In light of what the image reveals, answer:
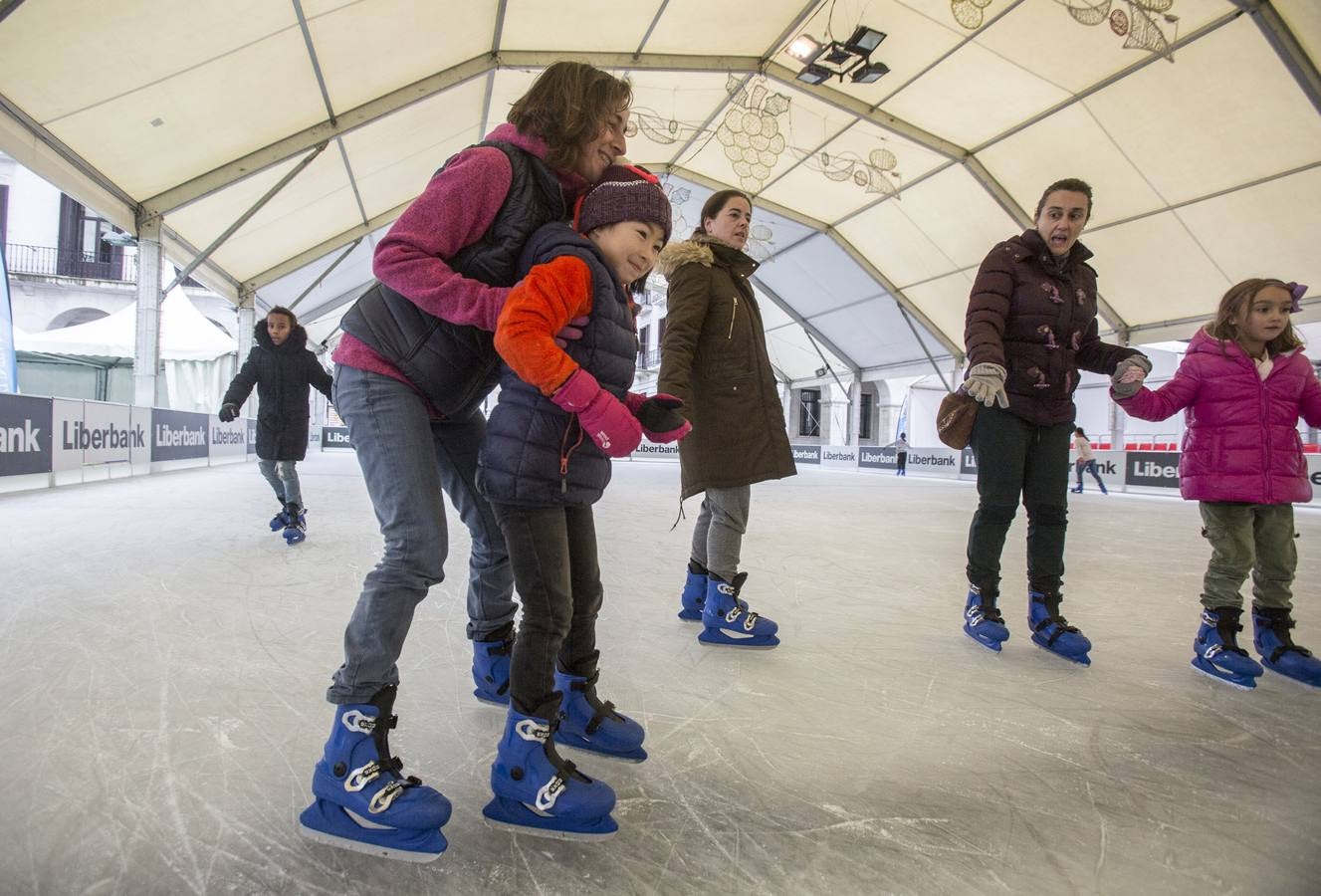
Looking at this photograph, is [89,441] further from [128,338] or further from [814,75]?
[814,75]

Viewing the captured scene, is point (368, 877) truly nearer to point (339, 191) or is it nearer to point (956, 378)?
point (339, 191)

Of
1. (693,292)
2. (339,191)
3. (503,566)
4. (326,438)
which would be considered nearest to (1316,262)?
(693,292)

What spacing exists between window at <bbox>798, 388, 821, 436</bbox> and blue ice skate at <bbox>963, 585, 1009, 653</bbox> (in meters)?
21.6

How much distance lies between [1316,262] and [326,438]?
725 inches

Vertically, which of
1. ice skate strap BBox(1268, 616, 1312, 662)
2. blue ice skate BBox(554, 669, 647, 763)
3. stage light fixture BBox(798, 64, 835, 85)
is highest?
stage light fixture BBox(798, 64, 835, 85)

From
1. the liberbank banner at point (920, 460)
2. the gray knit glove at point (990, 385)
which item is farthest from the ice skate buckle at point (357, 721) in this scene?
the liberbank banner at point (920, 460)

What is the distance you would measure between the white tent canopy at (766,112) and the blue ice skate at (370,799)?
5740mm

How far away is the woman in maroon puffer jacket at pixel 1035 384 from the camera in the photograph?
199 cm

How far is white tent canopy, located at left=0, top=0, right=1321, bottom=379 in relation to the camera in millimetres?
6105

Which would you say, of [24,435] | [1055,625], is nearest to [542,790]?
[1055,625]

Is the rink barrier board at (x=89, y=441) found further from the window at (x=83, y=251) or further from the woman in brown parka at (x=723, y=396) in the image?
the window at (x=83, y=251)

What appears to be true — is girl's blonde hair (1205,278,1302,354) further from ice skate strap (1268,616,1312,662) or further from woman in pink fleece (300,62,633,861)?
woman in pink fleece (300,62,633,861)

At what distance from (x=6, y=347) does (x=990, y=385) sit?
283 inches

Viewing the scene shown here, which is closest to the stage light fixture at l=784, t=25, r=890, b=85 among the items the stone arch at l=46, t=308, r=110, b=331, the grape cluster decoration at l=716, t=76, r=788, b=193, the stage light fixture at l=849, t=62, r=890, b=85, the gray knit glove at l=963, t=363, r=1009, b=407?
the stage light fixture at l=849, t=62, r=890, b=85
